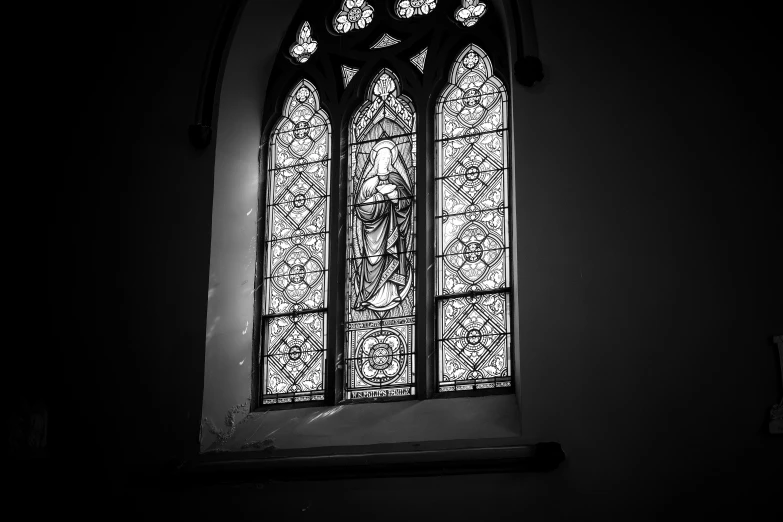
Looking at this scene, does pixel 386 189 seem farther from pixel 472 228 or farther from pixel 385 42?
pixel 385 42

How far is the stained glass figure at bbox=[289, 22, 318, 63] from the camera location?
7887 mm

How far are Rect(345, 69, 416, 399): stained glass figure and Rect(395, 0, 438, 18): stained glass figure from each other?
517 millimetres

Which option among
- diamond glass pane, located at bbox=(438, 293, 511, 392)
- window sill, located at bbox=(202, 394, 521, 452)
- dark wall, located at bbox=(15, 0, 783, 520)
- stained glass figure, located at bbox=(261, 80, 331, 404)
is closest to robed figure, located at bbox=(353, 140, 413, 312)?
stained glass figure, located at bbox=(261, 80, 331, 404)

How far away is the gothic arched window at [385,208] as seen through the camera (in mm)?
6734

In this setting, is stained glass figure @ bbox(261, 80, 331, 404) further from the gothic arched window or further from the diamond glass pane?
the diamond glass pane

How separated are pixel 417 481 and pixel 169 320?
200 cm

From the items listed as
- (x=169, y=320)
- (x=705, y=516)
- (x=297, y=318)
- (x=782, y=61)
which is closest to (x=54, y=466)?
(x=169, y=320)

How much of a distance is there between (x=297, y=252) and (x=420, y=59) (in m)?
1.62

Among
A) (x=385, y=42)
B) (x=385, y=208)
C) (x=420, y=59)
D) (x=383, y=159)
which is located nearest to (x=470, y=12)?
(x=420, y=59)

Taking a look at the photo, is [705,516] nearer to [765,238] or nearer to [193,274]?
[765,238]

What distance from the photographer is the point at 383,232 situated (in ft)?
23.3

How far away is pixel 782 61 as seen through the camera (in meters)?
6.10

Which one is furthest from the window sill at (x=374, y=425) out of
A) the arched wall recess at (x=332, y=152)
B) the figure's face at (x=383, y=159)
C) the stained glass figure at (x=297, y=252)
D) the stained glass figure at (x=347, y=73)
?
the stained glass figure at (x=347, y=73)

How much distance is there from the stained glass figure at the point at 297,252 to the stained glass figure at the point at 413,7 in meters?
0.85
